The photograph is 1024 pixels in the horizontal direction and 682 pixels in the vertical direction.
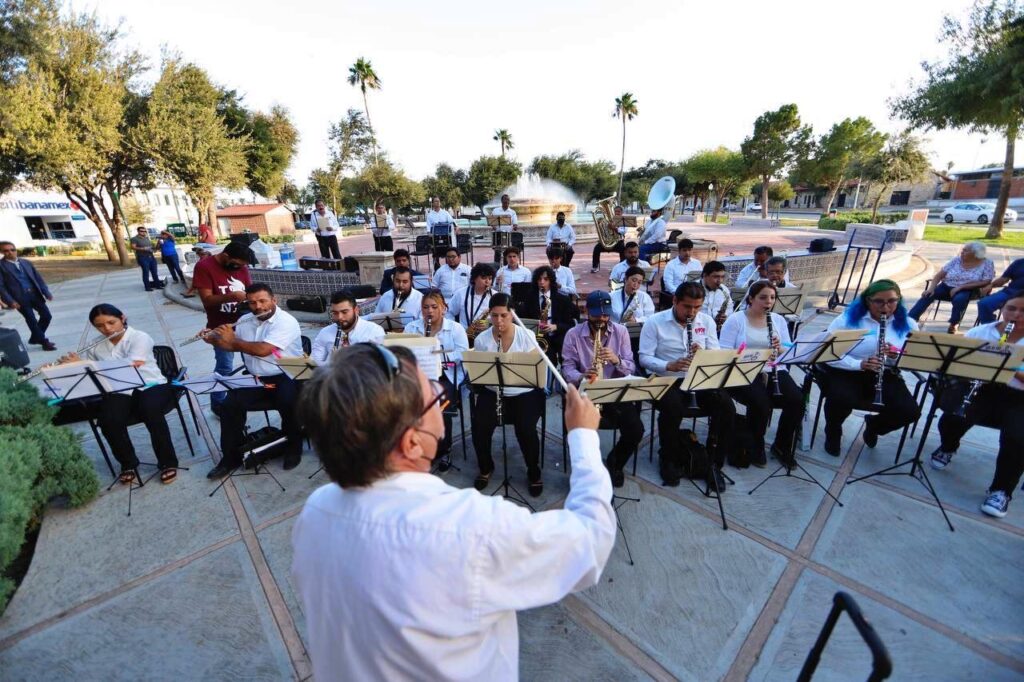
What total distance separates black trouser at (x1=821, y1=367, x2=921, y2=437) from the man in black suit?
12.2 m

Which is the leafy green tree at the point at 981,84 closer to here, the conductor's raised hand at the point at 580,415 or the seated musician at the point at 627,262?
the seated musician at the point at 627,262

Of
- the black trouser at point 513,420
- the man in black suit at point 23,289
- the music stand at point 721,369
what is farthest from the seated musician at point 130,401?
the man in black suit at point 23,289

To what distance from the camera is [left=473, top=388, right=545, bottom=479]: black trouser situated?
3.79 m

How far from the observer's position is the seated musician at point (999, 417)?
3.31 metres

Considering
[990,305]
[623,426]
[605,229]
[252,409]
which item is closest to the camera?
[623,426]

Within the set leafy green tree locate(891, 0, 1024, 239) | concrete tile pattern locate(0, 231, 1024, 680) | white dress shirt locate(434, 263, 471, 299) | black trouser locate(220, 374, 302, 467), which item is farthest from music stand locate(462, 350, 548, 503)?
leafy green tree locate(891, 0, 1024, 239)

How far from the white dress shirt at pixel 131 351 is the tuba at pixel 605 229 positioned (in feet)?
36.0

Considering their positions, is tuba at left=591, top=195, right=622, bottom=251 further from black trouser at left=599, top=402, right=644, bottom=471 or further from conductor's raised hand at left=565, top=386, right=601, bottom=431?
conductor's raised hand at left=565, top=386, right=601, bottom=431

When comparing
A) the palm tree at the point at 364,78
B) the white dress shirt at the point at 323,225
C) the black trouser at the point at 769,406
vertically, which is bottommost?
the black trouser at the point at 769,406

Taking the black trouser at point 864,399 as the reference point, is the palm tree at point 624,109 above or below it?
above

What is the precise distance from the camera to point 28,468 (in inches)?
121

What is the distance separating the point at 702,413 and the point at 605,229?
32.6 feet

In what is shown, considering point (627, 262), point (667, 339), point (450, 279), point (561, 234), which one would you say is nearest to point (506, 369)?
point (667, 339)

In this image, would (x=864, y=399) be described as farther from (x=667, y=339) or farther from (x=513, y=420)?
(x=513, y=420)
